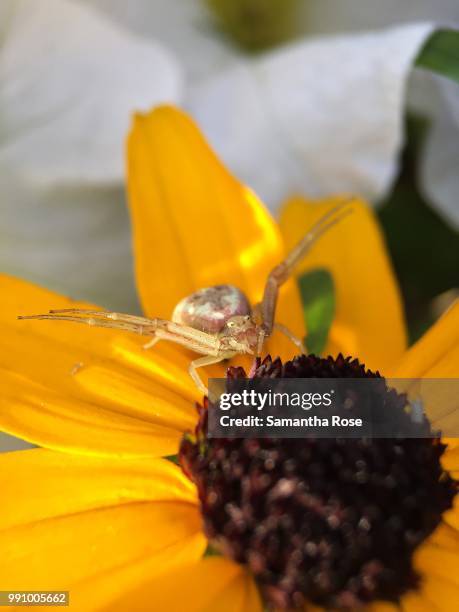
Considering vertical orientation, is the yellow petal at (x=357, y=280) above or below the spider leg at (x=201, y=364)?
above

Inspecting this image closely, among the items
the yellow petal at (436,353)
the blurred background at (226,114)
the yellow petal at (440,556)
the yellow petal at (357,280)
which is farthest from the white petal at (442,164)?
the yellow petal at (440,556)

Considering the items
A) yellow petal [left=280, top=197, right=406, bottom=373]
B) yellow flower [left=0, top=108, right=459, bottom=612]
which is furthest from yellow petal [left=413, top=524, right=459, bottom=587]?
yellow petal [left=280, top=197, right=406, bottom=373]

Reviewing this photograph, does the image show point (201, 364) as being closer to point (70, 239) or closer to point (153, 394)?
point (153, 394)

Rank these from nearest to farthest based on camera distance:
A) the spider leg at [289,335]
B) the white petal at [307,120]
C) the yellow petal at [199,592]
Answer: the yellow petal at [199,592]
the spider leg at [289,335]
the white petal at [307,120]

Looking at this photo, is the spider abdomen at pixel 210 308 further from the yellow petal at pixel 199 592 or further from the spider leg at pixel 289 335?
the yellow petal at pixel 199 592

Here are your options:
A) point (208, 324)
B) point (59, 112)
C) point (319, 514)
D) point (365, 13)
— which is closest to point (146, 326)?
point (208, 324)

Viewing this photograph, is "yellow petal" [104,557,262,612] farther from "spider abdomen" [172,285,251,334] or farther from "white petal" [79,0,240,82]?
"white petal" [79,0,240,82]
